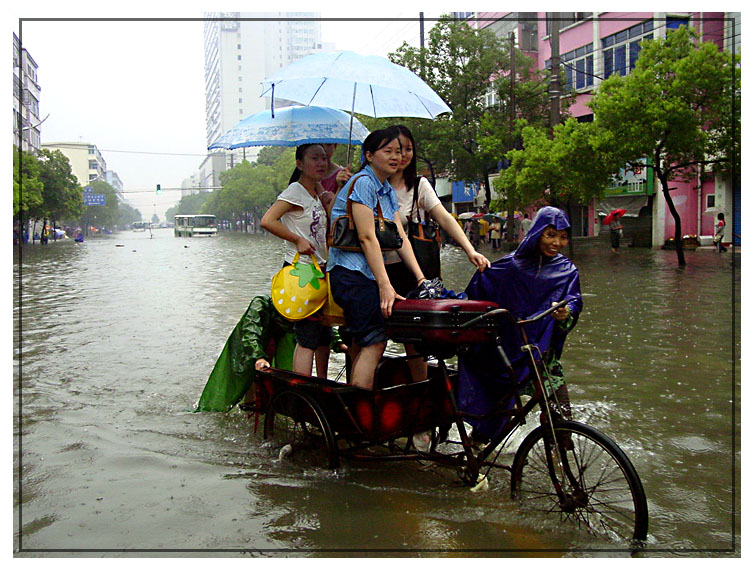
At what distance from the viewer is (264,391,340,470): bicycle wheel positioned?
3.89 metres

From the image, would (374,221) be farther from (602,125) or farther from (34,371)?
(602,125)

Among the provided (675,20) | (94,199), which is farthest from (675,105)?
(94,199)

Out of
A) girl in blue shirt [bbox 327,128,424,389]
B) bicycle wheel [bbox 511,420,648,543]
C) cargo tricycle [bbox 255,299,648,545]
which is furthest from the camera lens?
girl in blue shirt [bbox 327,128,424,389]

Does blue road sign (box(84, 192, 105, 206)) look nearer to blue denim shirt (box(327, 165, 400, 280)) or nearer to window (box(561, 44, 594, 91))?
window (box(561, 44, 594, 91))

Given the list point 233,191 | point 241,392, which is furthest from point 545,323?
point 233,191

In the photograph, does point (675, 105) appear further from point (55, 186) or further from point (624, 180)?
point (55, 186)

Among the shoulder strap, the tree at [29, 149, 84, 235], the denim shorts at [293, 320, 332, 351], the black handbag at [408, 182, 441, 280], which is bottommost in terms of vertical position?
the denim shorts at [293, 320, 332, 351]

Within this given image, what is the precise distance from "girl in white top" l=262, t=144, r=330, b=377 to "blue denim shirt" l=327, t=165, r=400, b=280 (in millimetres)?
546

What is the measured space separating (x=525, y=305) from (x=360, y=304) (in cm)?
85

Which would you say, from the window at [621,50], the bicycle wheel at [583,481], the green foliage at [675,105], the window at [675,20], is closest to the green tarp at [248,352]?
the bicycle wheel at [583,481]

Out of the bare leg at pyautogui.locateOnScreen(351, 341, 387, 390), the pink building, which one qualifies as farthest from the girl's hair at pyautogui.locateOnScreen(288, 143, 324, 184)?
the pink building

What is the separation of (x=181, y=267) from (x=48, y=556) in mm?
20404

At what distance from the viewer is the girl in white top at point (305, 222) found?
4.37 m

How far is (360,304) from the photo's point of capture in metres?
3.81
